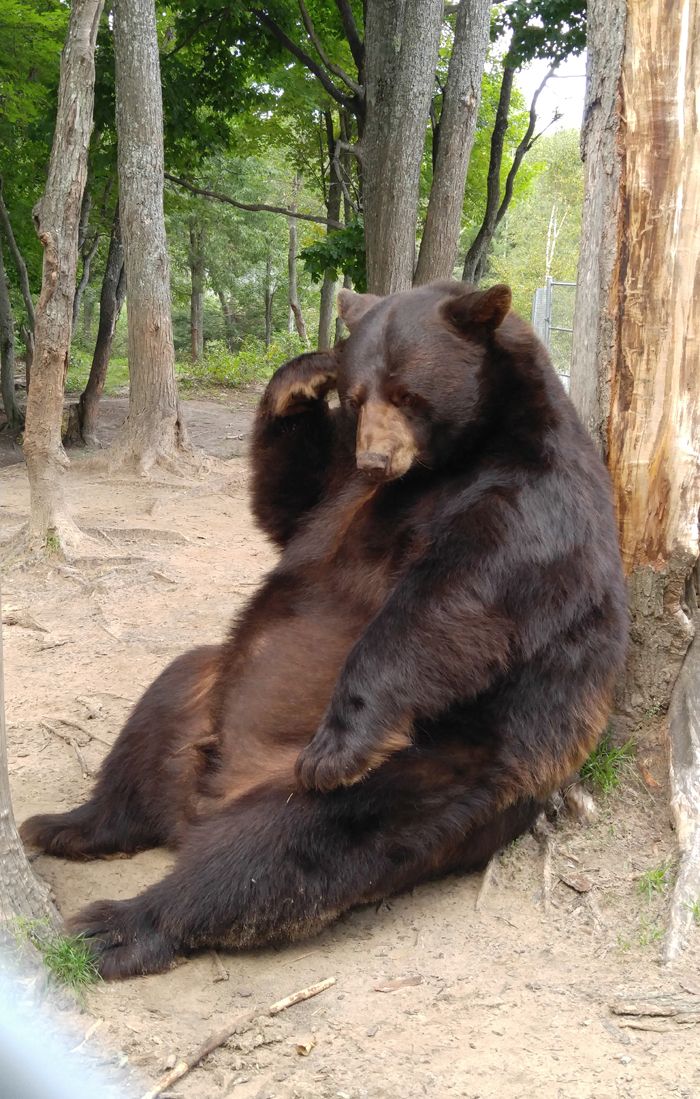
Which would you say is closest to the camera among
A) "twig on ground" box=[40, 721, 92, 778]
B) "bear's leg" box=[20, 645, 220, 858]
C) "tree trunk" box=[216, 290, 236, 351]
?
"bear's leg" box=[20, 645, 220, 858]

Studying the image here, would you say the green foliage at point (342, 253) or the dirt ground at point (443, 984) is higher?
the green foliage at point (342, 253)

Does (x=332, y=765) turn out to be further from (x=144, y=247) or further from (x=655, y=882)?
(x=144, y=247)

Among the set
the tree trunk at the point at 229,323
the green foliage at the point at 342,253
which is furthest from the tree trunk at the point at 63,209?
the tree trunk at the point at 229,323

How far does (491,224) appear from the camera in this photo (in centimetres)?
1789

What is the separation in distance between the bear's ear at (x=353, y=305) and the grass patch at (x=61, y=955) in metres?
2.38

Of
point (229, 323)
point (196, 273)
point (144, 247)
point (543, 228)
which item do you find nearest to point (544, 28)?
point (144, 247)

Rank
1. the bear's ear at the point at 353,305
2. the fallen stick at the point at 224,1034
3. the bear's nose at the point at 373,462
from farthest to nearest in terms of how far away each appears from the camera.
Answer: the bear's ear at the point at 353,305
the bear's nose at the point at 373,462
the fallen stick at the point at 224,1034

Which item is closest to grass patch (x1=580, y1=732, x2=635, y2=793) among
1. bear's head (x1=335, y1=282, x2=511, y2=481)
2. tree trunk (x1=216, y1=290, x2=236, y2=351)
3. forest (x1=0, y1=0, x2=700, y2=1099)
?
forest (x1=0, y1=0, x2=700, y2=1099)

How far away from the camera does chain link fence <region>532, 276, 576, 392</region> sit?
1756 cm

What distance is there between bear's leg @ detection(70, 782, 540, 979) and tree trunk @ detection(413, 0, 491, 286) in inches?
359

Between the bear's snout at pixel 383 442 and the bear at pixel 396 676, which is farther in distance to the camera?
the bear's snout at pixel 383 442

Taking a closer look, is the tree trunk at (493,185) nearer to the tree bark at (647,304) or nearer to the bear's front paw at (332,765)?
the tree bark at (647,304)

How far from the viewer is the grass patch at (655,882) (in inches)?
131

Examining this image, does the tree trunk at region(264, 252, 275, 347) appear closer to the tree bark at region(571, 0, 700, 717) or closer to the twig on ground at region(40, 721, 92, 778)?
the twig on ground at region(40, 721, 92, 778)
